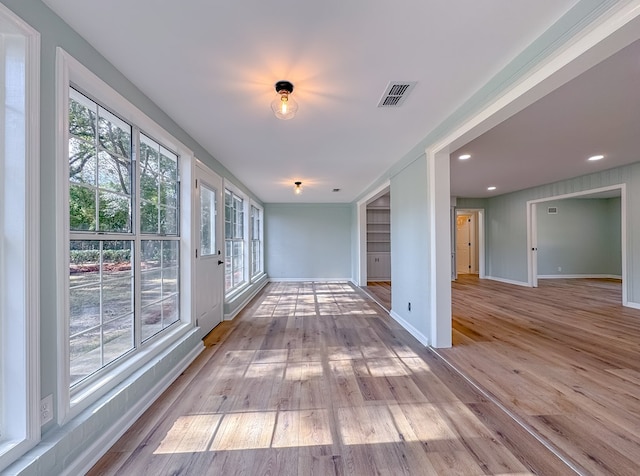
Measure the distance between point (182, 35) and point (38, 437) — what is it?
81.5 inches

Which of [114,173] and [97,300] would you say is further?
[114,173]

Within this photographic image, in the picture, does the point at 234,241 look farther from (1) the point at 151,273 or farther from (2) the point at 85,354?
(2) the point at 85,354

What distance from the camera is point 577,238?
26.3 feet

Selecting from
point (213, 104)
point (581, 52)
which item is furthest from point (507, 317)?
point (213, 104)

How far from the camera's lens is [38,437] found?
4.10ft

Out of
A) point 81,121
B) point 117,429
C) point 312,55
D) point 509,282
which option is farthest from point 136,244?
point 509,282

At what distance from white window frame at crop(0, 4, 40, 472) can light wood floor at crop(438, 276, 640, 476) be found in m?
2.63

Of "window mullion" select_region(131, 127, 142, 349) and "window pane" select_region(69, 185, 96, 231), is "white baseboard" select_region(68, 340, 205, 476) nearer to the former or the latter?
"window mullion" select_region(131, 127, 142, 349)

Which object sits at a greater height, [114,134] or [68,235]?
[114,134]

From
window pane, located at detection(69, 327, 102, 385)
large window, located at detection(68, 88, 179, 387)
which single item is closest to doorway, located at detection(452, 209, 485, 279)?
large window, located at detection(68, 88, 179, 387)

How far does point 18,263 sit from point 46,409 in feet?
2.28

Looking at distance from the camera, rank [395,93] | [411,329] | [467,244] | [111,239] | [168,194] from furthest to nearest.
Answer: [467,244] → [411,329] → [168,194] → [395,93] → [111,239]

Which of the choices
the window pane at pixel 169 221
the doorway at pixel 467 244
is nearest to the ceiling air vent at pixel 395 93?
the window pane at pixel 169 221

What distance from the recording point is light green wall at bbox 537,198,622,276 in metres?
7.98
